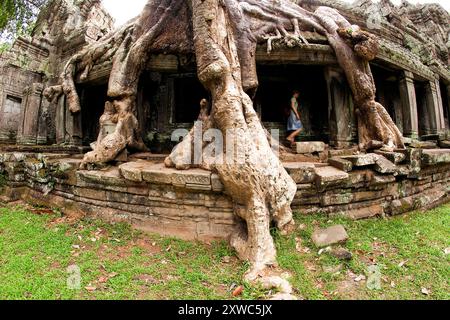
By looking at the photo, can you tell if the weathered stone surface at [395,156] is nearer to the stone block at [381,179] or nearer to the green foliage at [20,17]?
the stone block at [381,179]

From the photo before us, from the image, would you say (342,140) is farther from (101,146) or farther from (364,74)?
(101,146)

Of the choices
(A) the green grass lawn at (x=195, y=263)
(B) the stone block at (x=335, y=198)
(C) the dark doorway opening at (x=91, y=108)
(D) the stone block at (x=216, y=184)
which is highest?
(C) the dark doorway opening at (x=91, y=108)

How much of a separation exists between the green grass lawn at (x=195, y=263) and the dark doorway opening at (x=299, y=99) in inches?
147

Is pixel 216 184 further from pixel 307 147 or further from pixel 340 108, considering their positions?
pixel 340 108

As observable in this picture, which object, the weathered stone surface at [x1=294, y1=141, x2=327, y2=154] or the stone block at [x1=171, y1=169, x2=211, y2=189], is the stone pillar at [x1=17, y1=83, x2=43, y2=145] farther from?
the weathered stone surface at [x1=294, y1=141, x2=327, y2=154]

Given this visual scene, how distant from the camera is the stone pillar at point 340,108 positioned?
560 cm

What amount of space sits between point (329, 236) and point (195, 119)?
4.99 metres

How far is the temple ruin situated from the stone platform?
0.07ft

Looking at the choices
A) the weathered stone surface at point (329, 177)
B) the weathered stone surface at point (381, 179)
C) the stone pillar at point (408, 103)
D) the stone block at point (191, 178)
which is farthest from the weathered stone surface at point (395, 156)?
the stone pillar at point (408, 103)

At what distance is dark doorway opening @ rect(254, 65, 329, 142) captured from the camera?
22.0 ft

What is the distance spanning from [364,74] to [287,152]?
2.38m

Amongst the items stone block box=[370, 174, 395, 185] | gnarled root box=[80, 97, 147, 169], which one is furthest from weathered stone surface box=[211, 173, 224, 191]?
stone block box=[370, 174, 395, 185]

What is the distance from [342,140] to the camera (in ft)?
18.2
